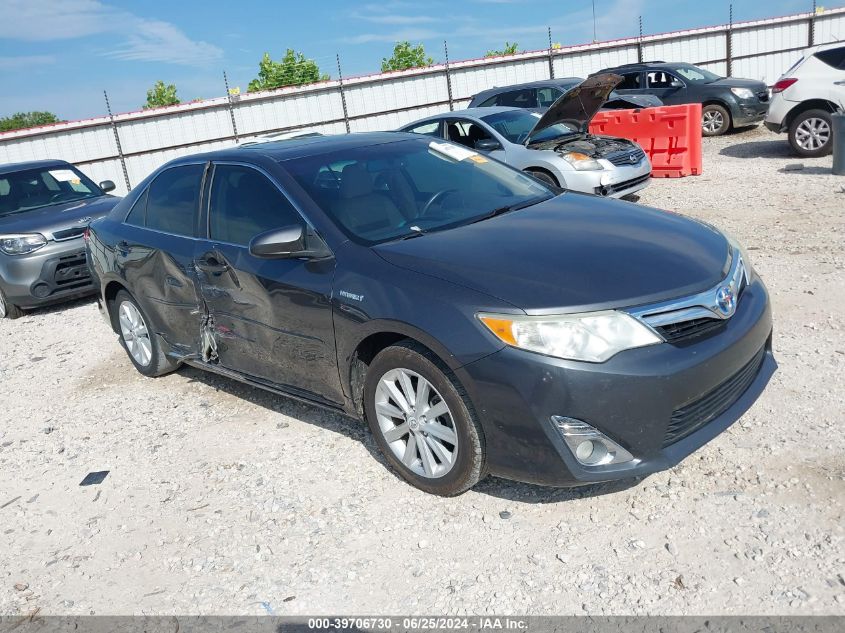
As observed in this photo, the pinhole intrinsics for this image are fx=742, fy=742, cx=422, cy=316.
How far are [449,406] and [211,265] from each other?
1957 millimetres

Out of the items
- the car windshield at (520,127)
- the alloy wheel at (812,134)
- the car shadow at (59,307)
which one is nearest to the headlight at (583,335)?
the car shadow at (59,307)

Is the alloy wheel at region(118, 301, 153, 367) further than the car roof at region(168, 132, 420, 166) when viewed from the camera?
Yes

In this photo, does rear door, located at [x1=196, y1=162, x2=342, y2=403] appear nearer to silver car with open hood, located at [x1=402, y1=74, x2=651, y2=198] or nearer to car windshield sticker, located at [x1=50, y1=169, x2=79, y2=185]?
silver car with open hood, located at [x1=402, y1=74, x2=651, y2=198]

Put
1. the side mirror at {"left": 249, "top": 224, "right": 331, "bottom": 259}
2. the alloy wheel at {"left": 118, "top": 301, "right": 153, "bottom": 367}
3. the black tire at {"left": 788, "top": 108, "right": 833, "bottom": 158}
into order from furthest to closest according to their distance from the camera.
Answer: the black tire at {"left": 788, "top": 108, "right": 833, "bottom": 158} → the alloy wheel at {"left": 118, "top": 301, "right": 153, "bottom": 367} → the side mirror at {"left": 249, "top": 224, "right": 331, "bottom": 259}

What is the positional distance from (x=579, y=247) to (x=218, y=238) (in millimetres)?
2195

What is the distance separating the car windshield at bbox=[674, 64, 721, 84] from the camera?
15.8 metres

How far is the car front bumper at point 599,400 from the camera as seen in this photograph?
288 cm

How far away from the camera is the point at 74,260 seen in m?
Result: 8.19

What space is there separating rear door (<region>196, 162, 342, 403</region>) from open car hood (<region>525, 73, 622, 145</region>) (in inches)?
234

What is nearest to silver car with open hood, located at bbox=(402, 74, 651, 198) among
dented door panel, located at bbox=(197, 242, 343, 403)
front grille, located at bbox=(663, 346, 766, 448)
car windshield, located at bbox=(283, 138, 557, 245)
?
car windshield, located at bbox=(283, 138, 557, 245)

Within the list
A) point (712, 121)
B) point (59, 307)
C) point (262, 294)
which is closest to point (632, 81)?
point (712, 121)

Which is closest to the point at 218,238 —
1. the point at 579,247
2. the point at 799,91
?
the point at 579,247

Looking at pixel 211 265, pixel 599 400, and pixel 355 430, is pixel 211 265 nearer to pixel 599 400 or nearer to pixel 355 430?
pixel 355 430

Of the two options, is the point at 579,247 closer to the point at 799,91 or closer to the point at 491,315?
the point at 491,315
